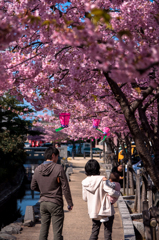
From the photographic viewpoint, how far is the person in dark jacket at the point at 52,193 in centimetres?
458

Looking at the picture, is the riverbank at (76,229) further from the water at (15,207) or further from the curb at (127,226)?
the water at (15,207)

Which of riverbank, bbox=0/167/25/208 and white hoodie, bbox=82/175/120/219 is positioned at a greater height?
white hoodie, bbox=82/175/120/219

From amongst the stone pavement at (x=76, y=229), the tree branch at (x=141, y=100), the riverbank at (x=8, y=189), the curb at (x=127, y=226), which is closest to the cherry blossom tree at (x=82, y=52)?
the tree branch at (x=141, y=100)

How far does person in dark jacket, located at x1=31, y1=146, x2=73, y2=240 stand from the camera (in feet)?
15.0

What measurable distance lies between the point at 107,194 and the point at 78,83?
3.80 m

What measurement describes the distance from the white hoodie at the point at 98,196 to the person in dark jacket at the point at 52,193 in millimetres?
346

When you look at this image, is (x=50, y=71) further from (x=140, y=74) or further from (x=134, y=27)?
(x=140, y=74)

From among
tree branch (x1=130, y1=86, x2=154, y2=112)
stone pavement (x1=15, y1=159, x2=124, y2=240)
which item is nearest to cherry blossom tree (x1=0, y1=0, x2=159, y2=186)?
tree branch (x1=130, y1=86, x2=154, y2=112)

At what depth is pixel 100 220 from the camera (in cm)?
474

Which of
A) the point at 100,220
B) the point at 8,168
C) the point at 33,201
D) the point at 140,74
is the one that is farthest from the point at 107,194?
the point at 8,168

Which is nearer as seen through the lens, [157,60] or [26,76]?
[157,60]

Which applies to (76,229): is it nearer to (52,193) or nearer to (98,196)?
(98,196)

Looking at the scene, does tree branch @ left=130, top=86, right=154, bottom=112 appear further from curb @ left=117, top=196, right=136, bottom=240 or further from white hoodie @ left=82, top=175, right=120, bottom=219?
curb @ left=117, top=196, right=136, bottom=240

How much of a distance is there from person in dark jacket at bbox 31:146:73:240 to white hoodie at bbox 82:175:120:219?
13.6 inches
